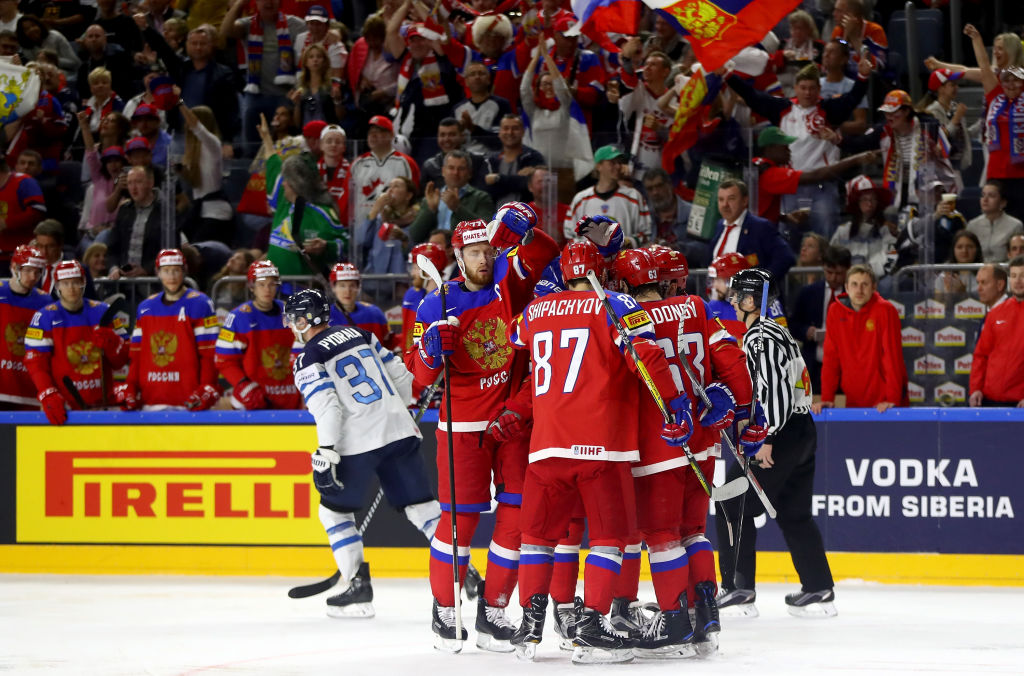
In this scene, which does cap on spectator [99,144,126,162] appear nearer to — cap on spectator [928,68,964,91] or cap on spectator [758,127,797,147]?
cap on spectator [758,127,797,147]

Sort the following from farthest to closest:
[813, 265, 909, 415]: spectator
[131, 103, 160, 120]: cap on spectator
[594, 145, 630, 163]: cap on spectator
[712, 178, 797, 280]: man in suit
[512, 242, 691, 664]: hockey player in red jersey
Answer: [131, 103, 160, 120]: cap on spectator → [594, 145, 630, 163]: cap on spectator → [712, 178, 797, 280]: man in suit → [813, 265, 909, 415]: spectator → [512, 242, 691, 664]: hockey player in red jersey

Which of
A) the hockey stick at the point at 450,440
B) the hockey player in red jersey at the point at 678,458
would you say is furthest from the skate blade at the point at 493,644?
the hockey player in red jersey at the point at 678,458

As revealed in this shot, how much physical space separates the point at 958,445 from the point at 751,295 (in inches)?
81.5

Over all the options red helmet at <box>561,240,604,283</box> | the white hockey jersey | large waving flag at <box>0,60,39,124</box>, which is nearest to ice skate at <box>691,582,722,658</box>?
red helmet at <box>561,240,604,283</box>

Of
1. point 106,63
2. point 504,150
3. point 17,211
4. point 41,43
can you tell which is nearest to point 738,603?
→ point 504,150

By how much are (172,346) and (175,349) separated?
0.03m

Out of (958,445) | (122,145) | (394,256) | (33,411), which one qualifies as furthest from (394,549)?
(122,145)

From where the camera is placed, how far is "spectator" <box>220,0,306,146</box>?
13047 millimetres

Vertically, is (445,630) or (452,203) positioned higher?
(452,203)

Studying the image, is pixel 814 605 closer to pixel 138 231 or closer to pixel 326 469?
pixel 326 469

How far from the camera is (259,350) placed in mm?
9812

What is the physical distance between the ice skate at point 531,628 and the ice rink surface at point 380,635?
0.26ft

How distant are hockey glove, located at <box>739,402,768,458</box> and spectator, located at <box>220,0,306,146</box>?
23.8ft

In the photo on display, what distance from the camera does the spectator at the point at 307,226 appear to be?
1038 centimetres
